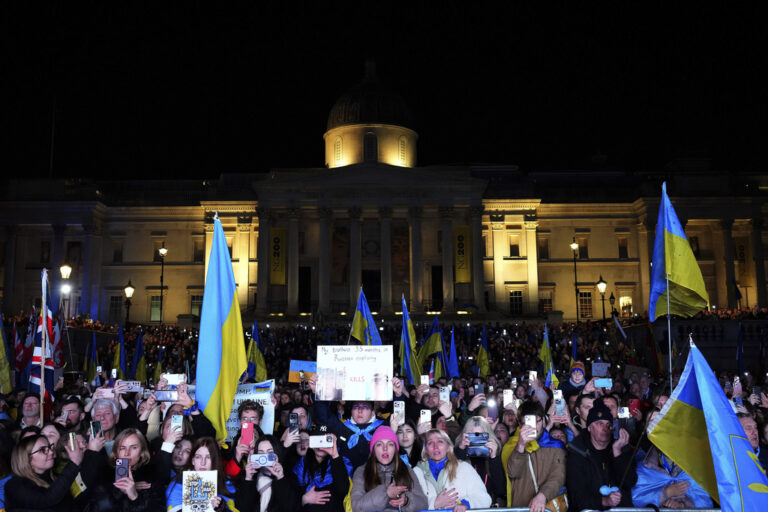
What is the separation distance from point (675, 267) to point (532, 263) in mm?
45590

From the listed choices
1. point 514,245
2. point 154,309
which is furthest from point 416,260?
point 154,309

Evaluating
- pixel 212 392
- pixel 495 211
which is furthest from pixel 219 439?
pixel 495 211

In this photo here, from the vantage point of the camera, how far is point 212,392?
327 inches

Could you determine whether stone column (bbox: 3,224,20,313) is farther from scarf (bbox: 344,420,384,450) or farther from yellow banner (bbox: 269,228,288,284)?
scarf (bbox: 344,420,384,450)

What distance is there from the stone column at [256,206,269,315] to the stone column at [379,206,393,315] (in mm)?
7911

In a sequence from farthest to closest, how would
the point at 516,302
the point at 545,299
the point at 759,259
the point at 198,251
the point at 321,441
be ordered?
the point at 545,299
the point at 198,251
the point at 759,259
the point at 516,302
the point at 321,441

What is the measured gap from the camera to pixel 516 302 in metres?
55.4

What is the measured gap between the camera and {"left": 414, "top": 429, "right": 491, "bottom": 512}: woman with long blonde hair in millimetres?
6883

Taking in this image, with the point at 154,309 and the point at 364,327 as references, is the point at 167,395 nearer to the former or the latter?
the point at 364,327

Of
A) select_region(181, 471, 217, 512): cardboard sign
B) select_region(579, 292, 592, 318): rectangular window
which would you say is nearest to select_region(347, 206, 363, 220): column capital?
select_region(579, 292, 592, 318): rectangular window

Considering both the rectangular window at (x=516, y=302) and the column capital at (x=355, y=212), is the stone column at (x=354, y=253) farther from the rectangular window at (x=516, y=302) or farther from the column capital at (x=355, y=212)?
the rectangular window at (x=516, y=302)

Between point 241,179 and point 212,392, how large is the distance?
2119 inches

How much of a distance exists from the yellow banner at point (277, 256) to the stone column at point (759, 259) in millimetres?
34663

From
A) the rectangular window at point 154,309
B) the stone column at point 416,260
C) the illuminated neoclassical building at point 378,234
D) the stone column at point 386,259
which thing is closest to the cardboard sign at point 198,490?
the illuminated neoclassical building at point 378,234
